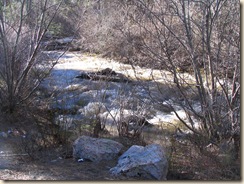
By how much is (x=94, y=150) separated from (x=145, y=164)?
39.2 inches

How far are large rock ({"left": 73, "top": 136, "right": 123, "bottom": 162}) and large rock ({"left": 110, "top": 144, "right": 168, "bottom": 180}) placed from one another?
395mm

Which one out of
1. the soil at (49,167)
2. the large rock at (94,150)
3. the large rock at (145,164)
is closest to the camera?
the soil at (49,167)

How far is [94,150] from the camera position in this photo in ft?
18.4

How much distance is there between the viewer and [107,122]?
25.6 ft

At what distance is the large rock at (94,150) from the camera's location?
18.3 feet

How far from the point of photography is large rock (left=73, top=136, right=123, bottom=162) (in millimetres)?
5566

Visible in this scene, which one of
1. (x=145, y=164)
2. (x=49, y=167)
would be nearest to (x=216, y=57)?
(x=145, y=164)

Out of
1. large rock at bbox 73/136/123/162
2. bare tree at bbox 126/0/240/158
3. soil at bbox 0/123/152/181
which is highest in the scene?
bare tree at bbox 126/0/240/158

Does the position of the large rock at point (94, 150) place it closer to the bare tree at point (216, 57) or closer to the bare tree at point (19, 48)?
the bare tree at point (216, 57)

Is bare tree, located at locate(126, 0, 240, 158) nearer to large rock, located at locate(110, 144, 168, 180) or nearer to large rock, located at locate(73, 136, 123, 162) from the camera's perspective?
large rock, located at locate(110, 144, 168, 180)

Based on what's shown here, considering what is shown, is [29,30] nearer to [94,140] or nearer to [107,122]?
[107,122]

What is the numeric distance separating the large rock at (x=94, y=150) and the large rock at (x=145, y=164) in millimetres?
395

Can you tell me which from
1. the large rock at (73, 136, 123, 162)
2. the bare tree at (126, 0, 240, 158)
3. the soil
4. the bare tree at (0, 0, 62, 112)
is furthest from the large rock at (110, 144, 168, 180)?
the bare tree at (0, 0, 62, 112)

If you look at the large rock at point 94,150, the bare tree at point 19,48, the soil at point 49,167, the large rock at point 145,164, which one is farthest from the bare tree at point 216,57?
the bare tree at point 19,48
